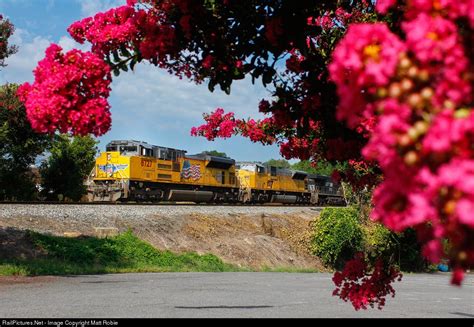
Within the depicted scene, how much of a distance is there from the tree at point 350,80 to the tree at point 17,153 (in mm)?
28346

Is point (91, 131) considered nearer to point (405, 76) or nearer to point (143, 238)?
point (405, 76)

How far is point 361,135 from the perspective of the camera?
16.6 feet

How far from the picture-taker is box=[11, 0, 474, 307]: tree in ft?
6.04

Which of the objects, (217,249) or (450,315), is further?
(217,249)

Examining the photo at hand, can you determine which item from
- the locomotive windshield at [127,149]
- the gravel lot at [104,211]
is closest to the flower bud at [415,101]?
the gravel lot at [104,211]

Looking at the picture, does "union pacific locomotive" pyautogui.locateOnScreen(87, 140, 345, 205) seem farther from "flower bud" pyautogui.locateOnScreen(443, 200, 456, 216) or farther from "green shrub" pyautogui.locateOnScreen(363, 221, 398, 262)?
"flower bud" pyautogui.locateOnScreen(443, 200, 456, 216)

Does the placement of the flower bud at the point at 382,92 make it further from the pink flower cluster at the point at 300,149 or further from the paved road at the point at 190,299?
the paved road at the point at 190,299

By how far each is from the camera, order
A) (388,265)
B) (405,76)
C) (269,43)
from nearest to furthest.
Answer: (405,76), (269,43), (388,265)

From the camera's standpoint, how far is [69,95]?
3.90 meters

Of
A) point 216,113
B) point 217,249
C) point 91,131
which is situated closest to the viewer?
point 91,131

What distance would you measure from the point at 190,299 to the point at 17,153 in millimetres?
24780

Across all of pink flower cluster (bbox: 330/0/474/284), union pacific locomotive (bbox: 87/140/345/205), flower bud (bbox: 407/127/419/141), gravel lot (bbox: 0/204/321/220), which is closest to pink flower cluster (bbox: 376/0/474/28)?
pink flower cluster (bbox: 330/0/474/284)

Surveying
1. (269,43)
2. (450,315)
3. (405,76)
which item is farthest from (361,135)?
(450,315)

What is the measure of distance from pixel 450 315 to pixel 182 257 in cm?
1265
